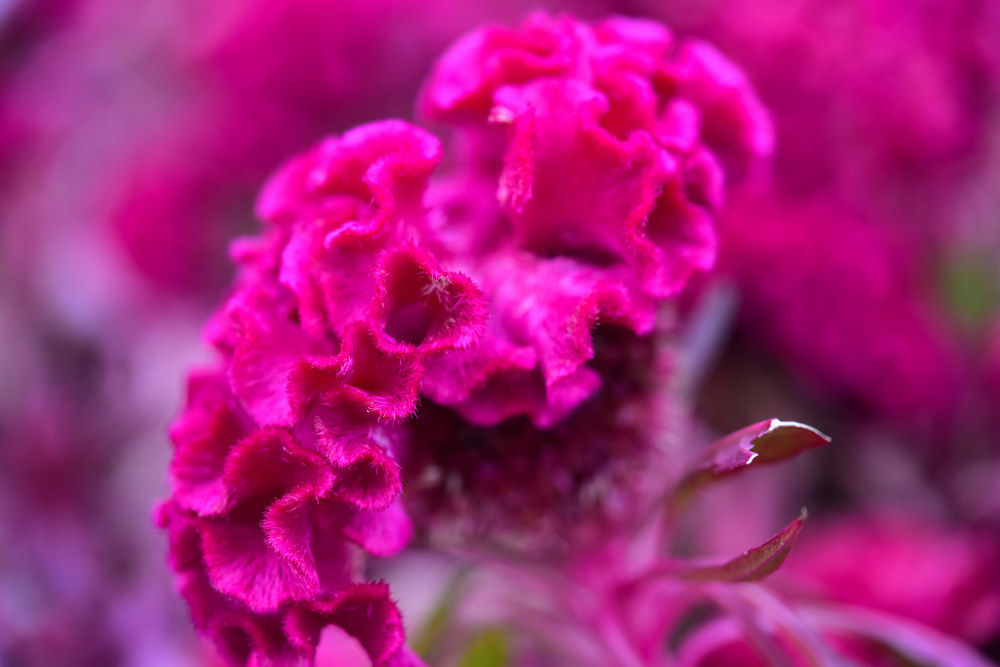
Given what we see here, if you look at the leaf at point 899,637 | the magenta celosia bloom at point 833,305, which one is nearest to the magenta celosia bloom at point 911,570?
the leaf at point 899,637

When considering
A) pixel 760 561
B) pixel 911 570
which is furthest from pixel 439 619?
pixel 911 570

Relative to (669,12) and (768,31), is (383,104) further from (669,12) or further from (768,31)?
(768,31)

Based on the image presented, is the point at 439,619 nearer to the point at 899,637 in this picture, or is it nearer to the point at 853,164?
the point at 899,637

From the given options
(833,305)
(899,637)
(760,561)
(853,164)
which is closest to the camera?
(760,561)

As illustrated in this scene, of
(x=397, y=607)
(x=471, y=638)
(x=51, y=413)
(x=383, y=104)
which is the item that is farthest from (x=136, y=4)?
(x=397, y=607)

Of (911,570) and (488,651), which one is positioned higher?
(488,651)

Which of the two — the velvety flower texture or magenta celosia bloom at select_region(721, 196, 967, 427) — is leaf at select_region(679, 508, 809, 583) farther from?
magenta celosia bloom at select_region(721, 196, 967, 427)
